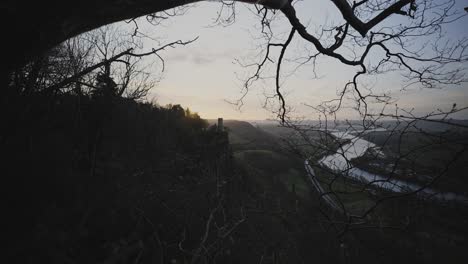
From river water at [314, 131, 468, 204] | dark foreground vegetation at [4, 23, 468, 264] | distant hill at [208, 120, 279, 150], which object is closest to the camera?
river water at [314, 131, 468, 204]

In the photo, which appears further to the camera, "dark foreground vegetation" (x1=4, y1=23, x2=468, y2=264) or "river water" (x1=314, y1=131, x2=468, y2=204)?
"dark foreground vegetation" (x1=4, y1=23, x2=468, y2=264)

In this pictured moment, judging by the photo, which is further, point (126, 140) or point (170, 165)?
point (170, 165)

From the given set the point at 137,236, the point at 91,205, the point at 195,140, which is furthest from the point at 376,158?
the point at 195,140

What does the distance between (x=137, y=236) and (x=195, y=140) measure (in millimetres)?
10225

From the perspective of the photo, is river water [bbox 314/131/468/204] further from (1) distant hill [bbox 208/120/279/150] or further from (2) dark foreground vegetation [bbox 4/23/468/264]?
(1) distant hill [bbox 208/120/279/150]

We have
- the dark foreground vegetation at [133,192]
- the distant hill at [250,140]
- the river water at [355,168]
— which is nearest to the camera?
the river water at [355,168]

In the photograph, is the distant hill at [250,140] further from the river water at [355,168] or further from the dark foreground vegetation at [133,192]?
the river water at [355,168]

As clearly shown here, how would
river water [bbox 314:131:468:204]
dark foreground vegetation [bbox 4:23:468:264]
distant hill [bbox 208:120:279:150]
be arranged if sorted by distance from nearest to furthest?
river water [bbox 314:131:468:204]
dark foreground vegetation [bbox 4:23:468:264]
distant hill [bbox 208:120:279:150]

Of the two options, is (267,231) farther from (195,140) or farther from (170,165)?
(195,140)

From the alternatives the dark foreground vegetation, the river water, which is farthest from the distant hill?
the river water

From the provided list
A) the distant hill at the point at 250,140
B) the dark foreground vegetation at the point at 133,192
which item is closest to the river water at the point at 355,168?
the dark foreground vegetation at the point at 133,192

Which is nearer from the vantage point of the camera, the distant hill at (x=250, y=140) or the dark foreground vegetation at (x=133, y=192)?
the dark foreground vegetation at (x=133, y=192)

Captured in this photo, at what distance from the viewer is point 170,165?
472 inches

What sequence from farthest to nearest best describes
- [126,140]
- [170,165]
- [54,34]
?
[170,165] < [126,140] < [54,34]
